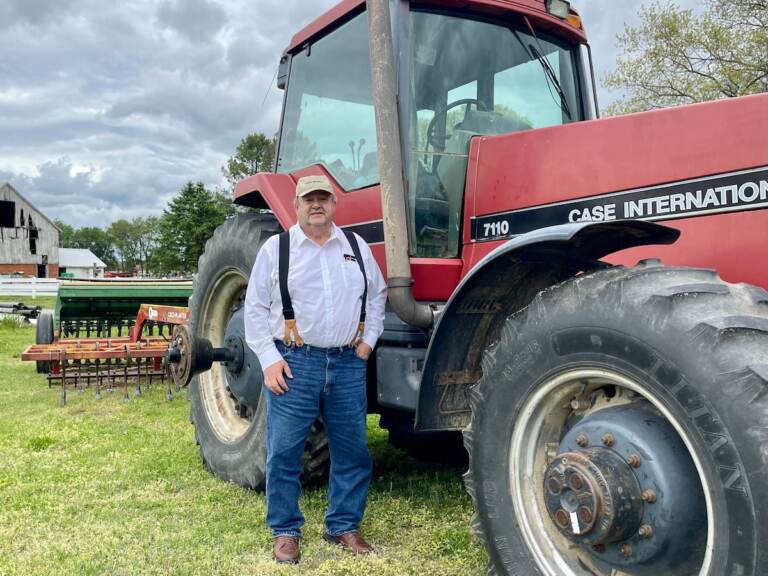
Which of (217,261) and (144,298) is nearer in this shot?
(217,261)

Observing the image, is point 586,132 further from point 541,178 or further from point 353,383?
point 353,383

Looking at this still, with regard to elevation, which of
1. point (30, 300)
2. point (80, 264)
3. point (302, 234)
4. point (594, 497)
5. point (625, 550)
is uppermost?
point (80, 264)

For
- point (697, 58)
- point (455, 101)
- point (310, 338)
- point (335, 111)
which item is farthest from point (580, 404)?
point (697, 58)

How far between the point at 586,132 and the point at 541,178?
262mm

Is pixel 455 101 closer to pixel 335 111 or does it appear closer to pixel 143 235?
pixel 335 111

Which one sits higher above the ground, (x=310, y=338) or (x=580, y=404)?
(x=310, y=338)

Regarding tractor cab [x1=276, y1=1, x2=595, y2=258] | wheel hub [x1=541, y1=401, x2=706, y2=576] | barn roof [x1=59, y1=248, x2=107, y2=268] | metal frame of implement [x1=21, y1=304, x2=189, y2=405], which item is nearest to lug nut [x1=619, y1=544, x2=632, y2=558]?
wheel hub [x1=541, y1=401, x2=706, y2=576]

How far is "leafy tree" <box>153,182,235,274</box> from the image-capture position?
54.6m

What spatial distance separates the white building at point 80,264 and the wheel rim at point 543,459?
271ft

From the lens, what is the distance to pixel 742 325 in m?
1.87

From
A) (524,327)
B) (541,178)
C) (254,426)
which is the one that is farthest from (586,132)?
(254,426)

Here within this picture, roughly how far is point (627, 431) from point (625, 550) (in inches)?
13.6

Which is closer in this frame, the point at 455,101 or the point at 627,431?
the point at 627,431

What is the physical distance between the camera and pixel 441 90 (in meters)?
3.43
